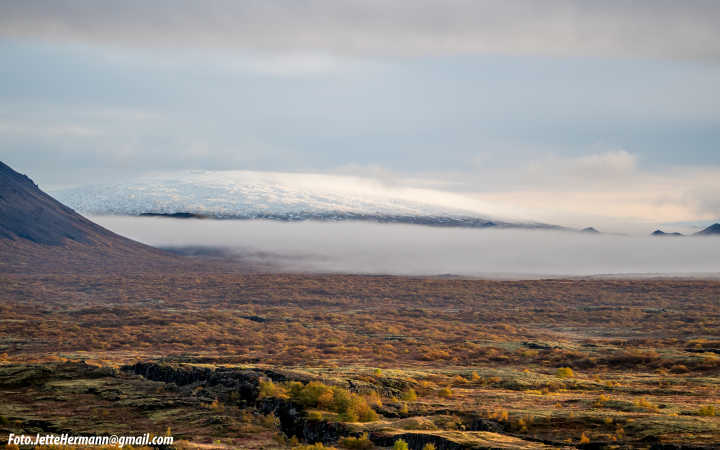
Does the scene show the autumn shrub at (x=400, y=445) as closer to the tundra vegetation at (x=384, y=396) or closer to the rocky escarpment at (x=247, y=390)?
the tundra vegetation at (x=384, y=396)

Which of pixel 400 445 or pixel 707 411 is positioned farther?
pixel 707 411

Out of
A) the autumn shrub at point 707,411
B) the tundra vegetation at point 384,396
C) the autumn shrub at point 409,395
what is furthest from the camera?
the autumn shrub at point 409,395

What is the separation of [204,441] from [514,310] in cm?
16325

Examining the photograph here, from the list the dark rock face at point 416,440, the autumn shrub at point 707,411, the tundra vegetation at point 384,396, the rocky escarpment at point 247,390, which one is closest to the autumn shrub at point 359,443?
the tundra vegetation at point 384,396

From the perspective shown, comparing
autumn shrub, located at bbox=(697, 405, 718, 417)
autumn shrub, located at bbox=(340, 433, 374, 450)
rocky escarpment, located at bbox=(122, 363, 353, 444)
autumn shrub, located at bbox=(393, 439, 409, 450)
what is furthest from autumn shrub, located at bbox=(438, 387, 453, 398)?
autumn shrub, located at bbox=(393, 439, 409, 450)

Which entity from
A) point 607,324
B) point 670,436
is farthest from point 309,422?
point 607,324

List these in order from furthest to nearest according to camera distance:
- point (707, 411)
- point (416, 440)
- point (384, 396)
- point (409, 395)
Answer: point (384, 396)
point (409, 395)
point (707, 411)
point (416, 440)

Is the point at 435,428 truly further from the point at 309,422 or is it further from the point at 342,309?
the point at 342,309

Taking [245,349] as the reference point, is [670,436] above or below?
above

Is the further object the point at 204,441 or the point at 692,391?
the point at 692,391

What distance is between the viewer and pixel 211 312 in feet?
Result: 542

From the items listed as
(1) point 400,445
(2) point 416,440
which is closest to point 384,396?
(2) point 416,440

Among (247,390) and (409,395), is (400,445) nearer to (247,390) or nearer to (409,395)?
(409,395)

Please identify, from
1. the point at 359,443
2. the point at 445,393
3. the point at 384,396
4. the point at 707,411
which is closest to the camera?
the point at 359,443
